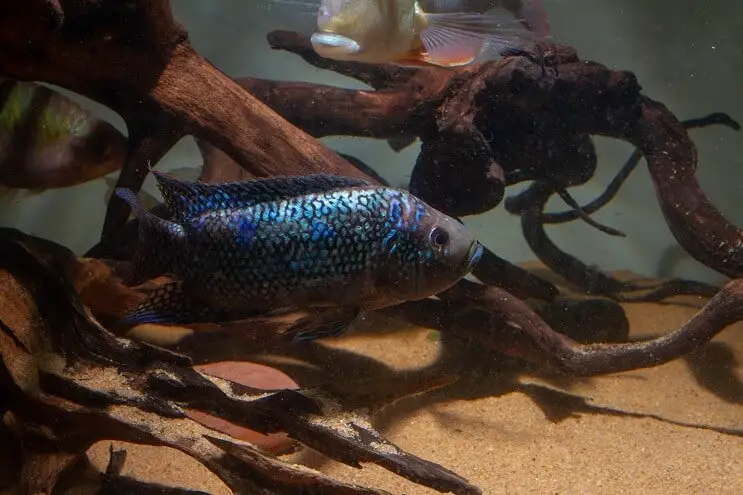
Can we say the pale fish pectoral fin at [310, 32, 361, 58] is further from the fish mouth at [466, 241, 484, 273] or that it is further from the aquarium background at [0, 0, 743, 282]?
the aquarium background at [0, 0, 743, 282]

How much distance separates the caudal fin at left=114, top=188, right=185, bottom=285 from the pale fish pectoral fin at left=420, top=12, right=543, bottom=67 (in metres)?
1.99

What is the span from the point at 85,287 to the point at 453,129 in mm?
2481

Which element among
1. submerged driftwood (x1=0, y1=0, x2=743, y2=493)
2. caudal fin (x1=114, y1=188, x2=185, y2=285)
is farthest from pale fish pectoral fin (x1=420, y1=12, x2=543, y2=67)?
caudal fin (x1=114, y1=188, x2=185, y2=285)

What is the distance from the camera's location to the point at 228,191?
2.11m

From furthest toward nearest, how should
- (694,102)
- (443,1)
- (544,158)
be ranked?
(694,102) → (544,158) → (443,1)

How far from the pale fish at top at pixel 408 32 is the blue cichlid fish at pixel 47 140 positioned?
5.85ft

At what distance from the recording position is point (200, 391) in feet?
7.55

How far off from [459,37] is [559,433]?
252cm

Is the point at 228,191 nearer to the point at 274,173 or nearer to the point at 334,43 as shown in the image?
the point at 274,173

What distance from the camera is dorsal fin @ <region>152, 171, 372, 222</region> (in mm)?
2078

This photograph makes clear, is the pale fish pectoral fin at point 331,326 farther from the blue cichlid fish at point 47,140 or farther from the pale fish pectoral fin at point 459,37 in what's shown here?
the blue cichlid fish at point 47,140

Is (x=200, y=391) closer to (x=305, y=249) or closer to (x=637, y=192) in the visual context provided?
(x=305, y=249)

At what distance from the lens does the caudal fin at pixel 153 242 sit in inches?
79.7

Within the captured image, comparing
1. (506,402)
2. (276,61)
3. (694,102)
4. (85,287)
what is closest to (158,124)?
(85,287)
